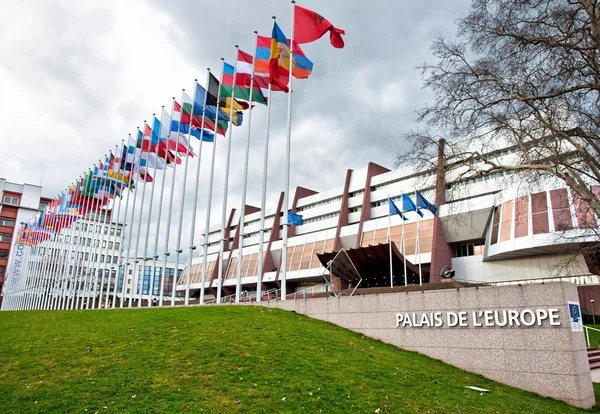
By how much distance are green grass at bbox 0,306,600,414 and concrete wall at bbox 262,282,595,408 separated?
1.89 ft

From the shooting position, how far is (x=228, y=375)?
9992mm

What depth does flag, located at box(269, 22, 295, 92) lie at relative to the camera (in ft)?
74.9

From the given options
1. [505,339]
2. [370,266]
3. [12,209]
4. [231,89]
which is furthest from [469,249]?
[12,209]

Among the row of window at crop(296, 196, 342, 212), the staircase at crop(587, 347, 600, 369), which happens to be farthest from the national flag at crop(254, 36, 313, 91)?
the row of window at crop(296, 196, 342, 212)

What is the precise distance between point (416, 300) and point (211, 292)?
63850mm

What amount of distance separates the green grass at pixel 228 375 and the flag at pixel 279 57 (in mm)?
14080

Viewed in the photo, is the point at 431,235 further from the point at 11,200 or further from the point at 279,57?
the point at 11,200

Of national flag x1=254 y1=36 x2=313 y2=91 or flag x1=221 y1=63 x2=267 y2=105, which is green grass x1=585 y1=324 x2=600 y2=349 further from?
flag x1=221 y1=63 x2=267 y2=105

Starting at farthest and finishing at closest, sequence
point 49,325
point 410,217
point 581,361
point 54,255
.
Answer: point 54,255
point 410,217
point 49,325
point 581,361

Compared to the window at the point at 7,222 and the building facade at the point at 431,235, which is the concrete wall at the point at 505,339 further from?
the window at the point at 7,222

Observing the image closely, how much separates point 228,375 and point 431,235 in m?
36.6

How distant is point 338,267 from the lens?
37.1 meters

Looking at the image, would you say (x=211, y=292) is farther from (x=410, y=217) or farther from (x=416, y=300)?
(x=416, y=300)

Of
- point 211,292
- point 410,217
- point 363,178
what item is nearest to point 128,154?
point 410,217
